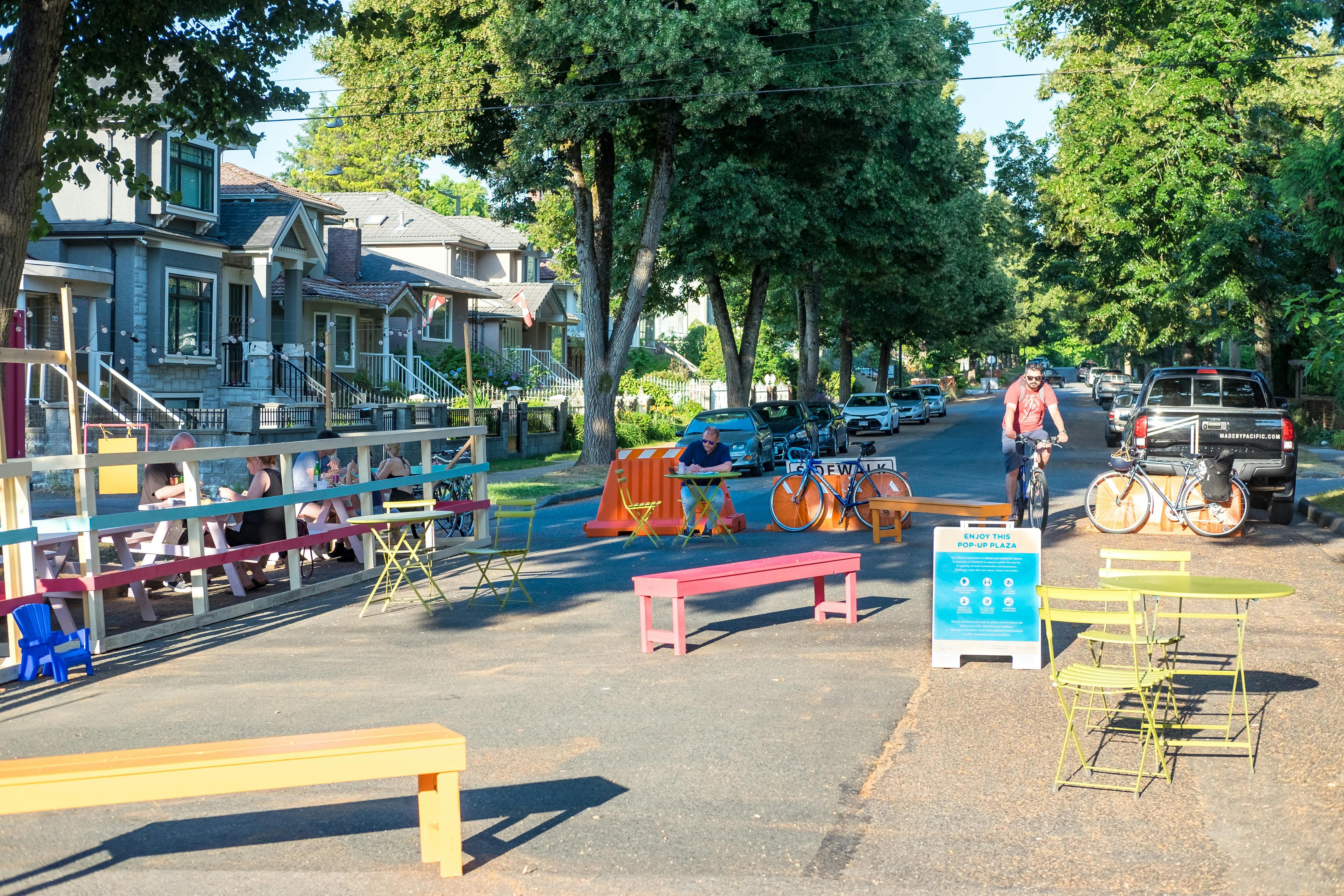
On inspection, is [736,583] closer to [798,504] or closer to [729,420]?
[798,504]

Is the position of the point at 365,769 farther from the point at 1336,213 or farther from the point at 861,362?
the point at 861,362

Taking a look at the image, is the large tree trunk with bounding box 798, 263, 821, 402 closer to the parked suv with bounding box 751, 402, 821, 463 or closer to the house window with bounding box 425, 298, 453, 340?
the parked suv with bounding box 751, 402, 821, 463

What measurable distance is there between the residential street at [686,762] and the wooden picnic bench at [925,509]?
3.35m

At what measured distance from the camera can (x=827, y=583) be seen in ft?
40.0

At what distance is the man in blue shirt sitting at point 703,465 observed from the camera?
1564 centimetres

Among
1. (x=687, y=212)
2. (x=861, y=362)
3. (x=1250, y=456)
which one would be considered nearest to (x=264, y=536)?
(x=1250, y=456)

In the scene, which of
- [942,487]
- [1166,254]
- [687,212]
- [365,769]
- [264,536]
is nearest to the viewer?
[365,769]

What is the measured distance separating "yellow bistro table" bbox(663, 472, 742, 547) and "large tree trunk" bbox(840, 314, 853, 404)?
3914cm

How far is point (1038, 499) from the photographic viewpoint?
48.3ft

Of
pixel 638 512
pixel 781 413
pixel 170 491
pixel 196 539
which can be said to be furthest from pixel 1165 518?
pixel 781 413

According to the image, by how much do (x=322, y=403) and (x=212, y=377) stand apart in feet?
9.21

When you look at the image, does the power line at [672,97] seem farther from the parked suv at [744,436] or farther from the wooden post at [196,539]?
the wooden post at [196,539]

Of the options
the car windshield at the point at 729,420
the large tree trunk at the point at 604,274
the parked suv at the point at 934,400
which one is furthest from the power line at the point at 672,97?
the parked suv at the point at 934,400

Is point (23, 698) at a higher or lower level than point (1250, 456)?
lower
